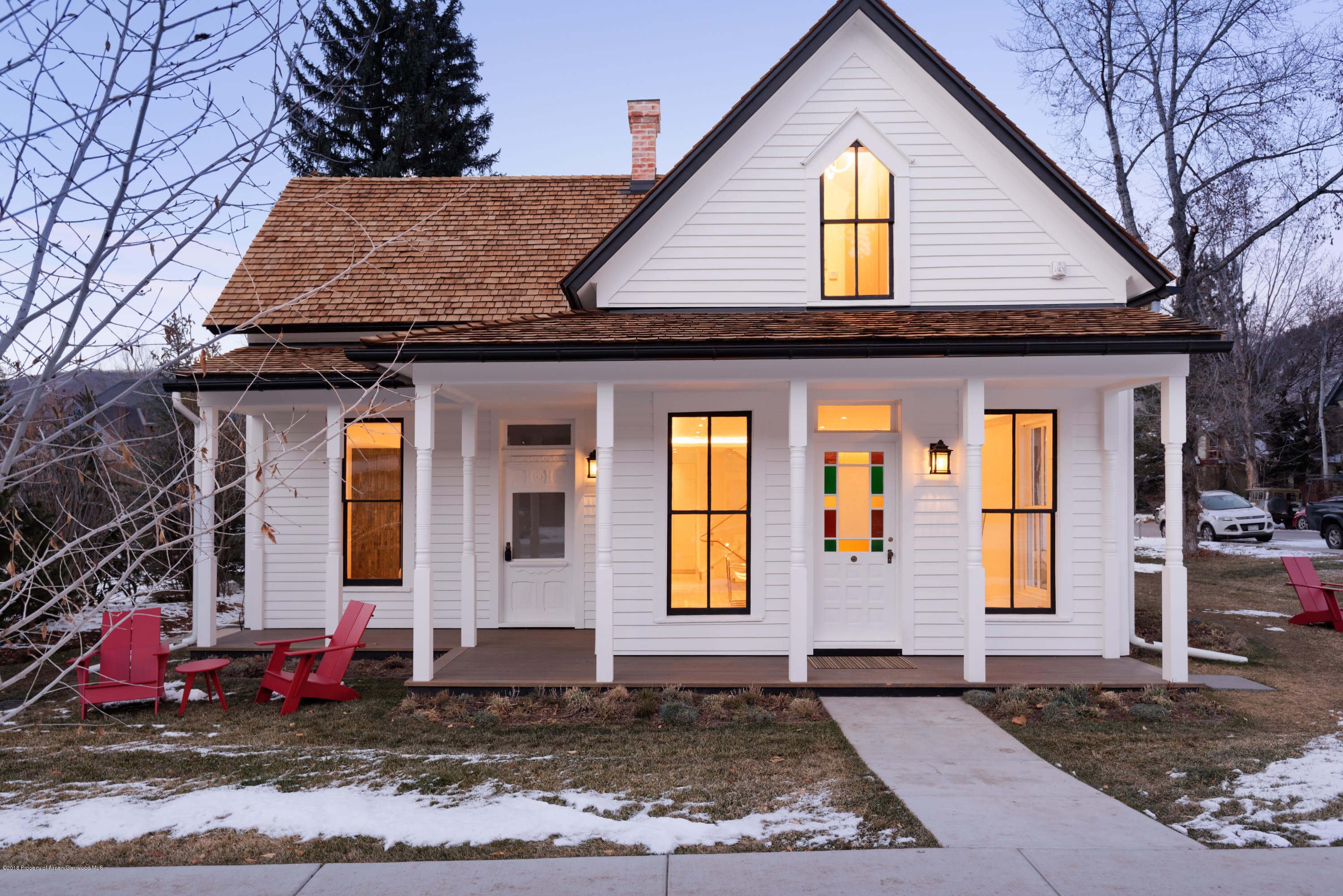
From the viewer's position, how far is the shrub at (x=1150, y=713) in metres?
7.71

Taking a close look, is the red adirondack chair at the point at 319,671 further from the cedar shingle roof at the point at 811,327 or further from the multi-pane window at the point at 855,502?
the multi-pane window at the point at 855,502

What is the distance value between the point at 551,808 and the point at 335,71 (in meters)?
4.45

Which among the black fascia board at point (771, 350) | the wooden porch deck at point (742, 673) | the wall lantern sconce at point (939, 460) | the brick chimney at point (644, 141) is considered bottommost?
the wooden porch deck at point (742, 673)

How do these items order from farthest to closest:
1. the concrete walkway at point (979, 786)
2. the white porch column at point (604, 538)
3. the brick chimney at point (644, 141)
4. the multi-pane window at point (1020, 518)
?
the brick chimney at point (644, 141), the multi-pane window at point (1020, 518), the white porch column at point (604, 538), the concrete walkway at point (979, 786)

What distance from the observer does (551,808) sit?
5.48m

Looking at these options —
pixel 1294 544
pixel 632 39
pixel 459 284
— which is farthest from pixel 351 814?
pixel 632 39

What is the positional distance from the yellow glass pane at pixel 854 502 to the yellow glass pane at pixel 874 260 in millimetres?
2075

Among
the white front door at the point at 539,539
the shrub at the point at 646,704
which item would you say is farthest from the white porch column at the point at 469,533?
the shrub at the point at 646,704

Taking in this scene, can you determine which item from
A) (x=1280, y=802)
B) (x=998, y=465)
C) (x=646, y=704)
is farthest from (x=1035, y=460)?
(x=646, y=704)

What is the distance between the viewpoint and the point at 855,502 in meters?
10.1

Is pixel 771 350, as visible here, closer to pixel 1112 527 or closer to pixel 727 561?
pixel 727 561

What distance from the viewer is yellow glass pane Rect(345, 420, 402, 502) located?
1195 cm

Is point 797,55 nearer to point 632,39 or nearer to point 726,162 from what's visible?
point 726,162

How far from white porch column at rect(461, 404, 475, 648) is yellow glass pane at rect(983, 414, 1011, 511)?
6274 millimetres
